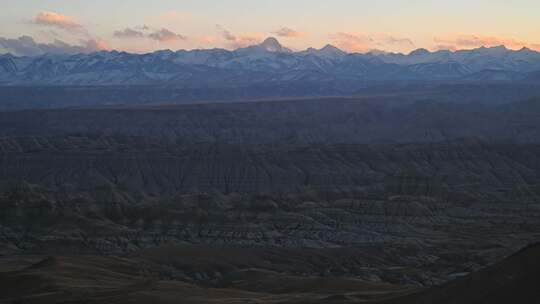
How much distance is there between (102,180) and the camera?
526 feet

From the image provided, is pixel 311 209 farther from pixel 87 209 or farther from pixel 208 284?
pixel 208 284

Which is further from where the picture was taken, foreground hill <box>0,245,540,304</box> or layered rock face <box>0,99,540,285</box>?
layered rock face <box>0,99,540,285</box>

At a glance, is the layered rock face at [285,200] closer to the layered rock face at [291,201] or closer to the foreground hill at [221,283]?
the layered rock face at [291,201]

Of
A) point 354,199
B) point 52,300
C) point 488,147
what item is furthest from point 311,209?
point 52,300

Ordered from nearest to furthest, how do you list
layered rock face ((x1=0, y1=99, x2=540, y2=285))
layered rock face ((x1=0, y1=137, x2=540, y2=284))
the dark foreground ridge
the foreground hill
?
1. the foreground hill
2. the dark foreground ridge
3. layered rock face ((x1=0, y1=99, x2=540, y2=285))
4. layered rock face ((x1=0, y1=137, x2=540, y2=284))

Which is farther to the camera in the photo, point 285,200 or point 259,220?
point 285,200

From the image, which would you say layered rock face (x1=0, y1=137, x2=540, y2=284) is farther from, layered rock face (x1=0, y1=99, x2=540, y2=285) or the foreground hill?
the foreground hill

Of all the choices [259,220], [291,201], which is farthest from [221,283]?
[291,201]

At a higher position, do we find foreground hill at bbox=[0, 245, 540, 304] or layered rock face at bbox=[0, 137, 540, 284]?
foreground hill at bbox=[0, 245, 540, 304]

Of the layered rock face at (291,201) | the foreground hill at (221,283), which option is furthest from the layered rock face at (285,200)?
the foreground hill at (221,283)

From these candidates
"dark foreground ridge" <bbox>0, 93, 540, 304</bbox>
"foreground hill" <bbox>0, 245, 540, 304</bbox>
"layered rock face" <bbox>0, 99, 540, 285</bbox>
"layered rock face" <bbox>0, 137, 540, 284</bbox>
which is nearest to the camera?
"foreground hill" <bbox>0, 245, 540, 304</bbox>

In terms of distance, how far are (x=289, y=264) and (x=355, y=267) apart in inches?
276

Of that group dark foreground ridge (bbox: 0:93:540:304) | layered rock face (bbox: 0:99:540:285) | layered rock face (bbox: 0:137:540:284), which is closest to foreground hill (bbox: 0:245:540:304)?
dark foreground ridge (bbox: 0:93:540:304)

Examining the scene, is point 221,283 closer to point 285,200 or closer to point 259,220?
point 259,220
